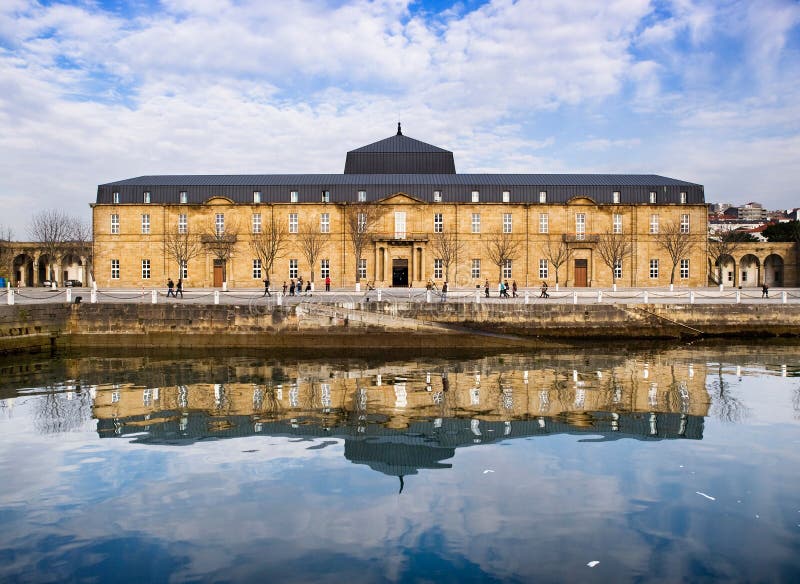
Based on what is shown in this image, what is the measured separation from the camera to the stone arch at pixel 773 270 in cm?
7575

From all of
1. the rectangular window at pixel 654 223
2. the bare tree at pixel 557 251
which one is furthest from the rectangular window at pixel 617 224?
the bare tree at pixel 557 251

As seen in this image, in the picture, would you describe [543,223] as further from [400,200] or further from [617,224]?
[400,200]

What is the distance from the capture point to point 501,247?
196 ft

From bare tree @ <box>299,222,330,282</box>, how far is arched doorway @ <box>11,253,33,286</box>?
122ft

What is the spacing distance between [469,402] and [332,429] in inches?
195

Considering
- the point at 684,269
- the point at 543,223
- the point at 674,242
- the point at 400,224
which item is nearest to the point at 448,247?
the point at 400,224

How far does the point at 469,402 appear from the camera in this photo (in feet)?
66.1

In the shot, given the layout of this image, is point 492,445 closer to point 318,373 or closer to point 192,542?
point 192,542

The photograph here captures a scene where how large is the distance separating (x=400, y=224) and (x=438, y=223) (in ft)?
11.1

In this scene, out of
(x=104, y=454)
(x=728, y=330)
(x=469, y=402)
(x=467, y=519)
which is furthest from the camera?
(x=728, y=330)

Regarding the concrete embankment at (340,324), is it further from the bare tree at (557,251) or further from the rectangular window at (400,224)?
the rectangular window at (400,224)

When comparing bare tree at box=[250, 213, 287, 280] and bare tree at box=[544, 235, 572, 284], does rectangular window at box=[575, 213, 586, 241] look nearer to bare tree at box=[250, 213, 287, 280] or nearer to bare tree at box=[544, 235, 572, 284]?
bare tree at box=[544, 235, 572, 284]

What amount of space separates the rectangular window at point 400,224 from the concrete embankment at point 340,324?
2606 cm

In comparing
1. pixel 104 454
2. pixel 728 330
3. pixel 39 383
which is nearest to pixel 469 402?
pixel 104 454
